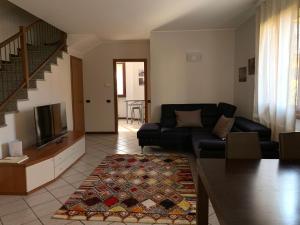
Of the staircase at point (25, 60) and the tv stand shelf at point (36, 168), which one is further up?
the staircase at point (25, 60)

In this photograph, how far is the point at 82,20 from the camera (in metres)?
4.50

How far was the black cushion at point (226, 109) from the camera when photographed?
4.71m

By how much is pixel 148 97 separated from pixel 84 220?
188 inches

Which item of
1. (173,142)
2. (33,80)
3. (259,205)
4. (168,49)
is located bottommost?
(173,142)

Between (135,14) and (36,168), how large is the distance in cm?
284

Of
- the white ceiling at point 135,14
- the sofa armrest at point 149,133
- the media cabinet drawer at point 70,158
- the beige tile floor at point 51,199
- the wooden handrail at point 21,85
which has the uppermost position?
the white ceiling at point 135,14

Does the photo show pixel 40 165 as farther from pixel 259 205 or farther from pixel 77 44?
pixel 77 44

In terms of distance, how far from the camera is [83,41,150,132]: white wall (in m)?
6.78

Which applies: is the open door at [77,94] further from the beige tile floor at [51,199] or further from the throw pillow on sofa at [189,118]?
the throw pillow on sofa at [189,118]

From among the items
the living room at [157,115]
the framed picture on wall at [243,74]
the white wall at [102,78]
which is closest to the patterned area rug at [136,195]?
the living room at [157,115]

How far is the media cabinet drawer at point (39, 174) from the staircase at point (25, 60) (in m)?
0.77

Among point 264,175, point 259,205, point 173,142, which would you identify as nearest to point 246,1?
point 173,142

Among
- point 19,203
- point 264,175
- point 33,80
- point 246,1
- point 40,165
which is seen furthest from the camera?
point 33,80

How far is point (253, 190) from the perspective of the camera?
140cm
